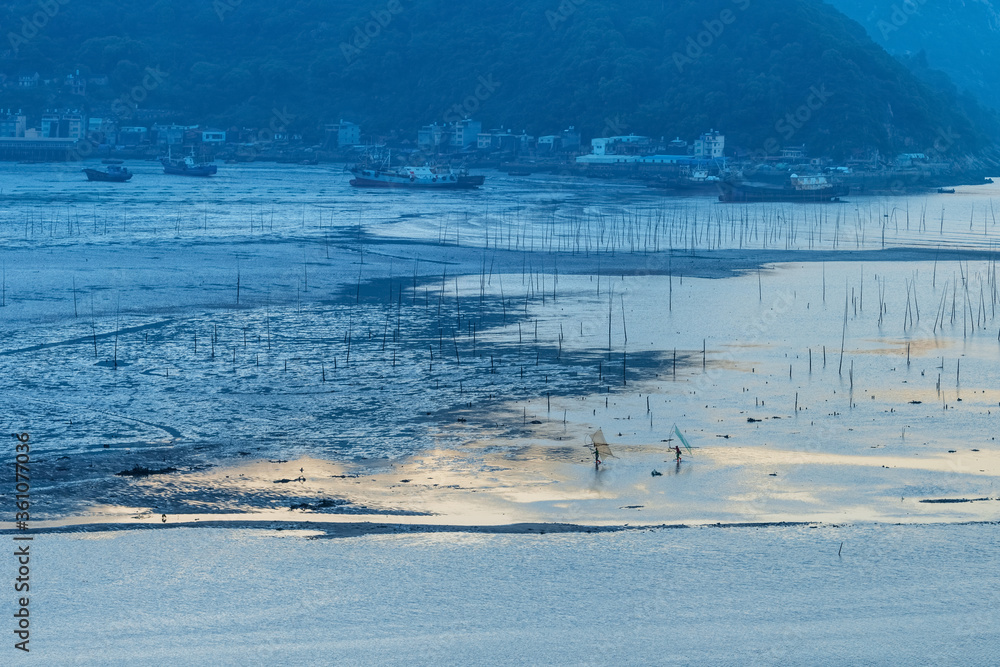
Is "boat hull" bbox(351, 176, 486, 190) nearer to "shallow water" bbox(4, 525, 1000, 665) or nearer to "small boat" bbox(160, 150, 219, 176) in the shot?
"small boat" bbox(160, 150, 219, 176)

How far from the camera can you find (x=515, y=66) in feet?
517

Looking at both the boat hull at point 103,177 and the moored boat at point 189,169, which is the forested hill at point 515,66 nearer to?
the moored boat at point 189,169

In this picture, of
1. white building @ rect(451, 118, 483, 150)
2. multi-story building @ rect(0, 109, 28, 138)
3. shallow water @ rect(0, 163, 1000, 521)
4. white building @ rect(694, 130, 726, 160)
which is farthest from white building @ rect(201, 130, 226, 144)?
shallow water @ rect(0, 163, 1000, 521)

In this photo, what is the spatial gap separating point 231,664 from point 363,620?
106 cm

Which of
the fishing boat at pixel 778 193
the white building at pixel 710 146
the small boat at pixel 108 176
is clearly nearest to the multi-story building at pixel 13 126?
the small boat at pixel 108 176

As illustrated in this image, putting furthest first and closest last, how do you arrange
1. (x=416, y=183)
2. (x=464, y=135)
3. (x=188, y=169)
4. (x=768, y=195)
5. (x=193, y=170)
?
1. (x=464, y=135)
2. (x=188, y=169)
3. (x=193, y=170)
4. (x=416, y=183)
5. (x=768, y=195)

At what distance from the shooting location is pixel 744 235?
45.1 meters

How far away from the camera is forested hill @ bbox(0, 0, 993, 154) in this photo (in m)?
130

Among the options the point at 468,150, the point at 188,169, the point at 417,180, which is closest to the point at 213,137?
the point at 468,150

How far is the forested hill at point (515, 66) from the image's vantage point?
130 meters

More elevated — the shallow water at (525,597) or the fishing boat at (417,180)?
the fishing boat at (417,180)

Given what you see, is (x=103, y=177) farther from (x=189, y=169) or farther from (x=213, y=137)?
(x=213, y=137)

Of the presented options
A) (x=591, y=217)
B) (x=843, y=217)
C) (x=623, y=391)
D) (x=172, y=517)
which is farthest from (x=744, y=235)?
(x=172, y=517)

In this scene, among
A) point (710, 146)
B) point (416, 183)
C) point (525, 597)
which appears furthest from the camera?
point (710, 146)
